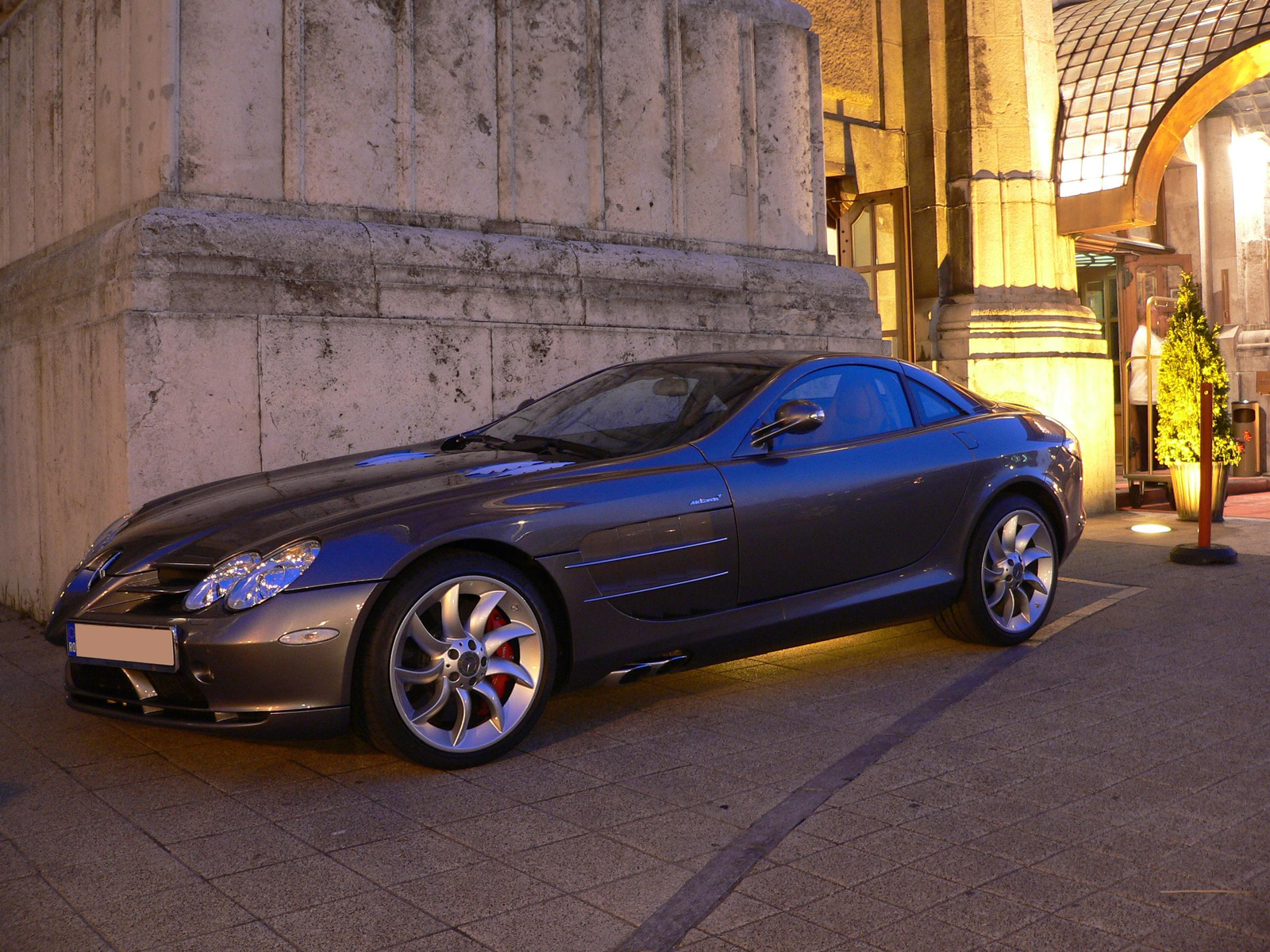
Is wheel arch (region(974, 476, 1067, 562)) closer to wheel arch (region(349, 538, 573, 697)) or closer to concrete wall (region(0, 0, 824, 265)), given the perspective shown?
wheel arch (region(349, 538, 573, 697))

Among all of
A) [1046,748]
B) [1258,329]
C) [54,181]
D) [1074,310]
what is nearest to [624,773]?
[1046,748]

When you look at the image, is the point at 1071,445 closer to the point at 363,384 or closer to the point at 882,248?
the point at 363,384

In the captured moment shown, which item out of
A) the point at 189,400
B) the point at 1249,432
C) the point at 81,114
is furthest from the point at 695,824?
the point at 1249,432

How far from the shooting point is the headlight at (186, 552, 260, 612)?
3736mm

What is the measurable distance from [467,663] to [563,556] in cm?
48

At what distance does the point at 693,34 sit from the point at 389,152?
2.61 metres

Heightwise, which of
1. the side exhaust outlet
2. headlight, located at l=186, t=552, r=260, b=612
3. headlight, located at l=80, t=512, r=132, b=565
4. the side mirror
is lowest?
the side exhaust outlet

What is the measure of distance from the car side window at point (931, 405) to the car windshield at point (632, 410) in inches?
32.2

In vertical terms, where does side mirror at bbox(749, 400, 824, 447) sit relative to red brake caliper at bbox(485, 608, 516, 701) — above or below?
above

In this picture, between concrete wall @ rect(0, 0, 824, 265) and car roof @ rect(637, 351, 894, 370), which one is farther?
Result: concrete wall @ rect(0, 0, 824, 265)

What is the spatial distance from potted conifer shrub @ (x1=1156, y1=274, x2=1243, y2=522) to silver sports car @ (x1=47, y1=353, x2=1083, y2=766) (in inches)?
216

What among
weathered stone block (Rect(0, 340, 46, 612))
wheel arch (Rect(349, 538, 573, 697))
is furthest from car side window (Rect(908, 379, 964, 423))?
weathered stone block (Rect(0, 340, 46, 612))

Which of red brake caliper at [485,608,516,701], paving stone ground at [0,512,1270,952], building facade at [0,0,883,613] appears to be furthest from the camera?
building facade at [0,0,883,613]

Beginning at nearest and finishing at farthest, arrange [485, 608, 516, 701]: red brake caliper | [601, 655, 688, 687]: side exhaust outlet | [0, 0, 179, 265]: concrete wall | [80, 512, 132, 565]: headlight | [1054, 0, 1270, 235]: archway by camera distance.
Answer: [485, 608, 516, 701]: red brake caliper
[601, 655, 688, 687]: side exhaust outlet
[80, 512, 132, 565]: headlight
[0, 0, 179, 265]: concrete wall
[1054, 0, 1270, 235]: archway
